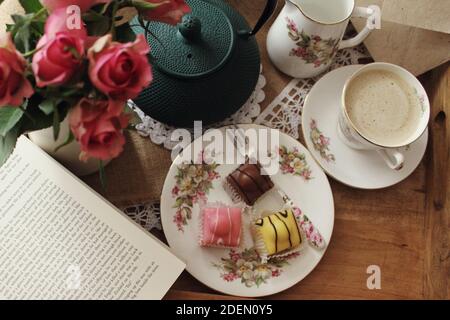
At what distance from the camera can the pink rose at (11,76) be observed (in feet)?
1.30

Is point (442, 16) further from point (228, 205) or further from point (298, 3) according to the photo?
point (228, 205)

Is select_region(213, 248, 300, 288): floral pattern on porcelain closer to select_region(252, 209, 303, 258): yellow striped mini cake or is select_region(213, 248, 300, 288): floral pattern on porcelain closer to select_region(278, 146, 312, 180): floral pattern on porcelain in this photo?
select_region(252, 209, 303, 258): yellow striped mini cake

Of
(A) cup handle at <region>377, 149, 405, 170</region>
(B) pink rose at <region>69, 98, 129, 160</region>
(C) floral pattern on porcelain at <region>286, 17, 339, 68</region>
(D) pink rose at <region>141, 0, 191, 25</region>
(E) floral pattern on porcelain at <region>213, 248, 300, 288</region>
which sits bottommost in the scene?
(E) floral pattern on porcelain at <region>213, 248, 300, 288</region>

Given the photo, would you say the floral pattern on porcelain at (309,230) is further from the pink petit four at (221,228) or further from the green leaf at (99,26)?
the green leaf at (99,26)

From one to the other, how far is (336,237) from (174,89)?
1.11ft

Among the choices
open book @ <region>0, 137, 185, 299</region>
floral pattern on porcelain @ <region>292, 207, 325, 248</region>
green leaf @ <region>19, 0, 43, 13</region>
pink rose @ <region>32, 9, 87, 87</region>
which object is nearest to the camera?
pink rose @ <region>32, 9, 87, 87</region>

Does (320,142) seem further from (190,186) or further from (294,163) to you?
(190,186)

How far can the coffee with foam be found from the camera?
75cm

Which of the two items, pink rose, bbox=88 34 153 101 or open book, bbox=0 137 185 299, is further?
open book, bbox=0 137 185 299

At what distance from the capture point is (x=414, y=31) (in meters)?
0.80

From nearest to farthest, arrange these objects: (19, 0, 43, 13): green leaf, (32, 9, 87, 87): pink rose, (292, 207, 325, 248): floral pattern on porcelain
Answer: (32, 9, 87, 87): pink rose
(19, 0, 43, 13): green leaf
(292, 207, 325, 248): floral pattern on porcelain

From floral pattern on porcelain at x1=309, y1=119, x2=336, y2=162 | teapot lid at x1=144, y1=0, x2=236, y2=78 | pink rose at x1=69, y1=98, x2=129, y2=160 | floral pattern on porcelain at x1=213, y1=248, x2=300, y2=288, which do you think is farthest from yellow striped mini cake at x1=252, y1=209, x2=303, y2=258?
pink rose at x1=69, y1=98, x2=129, y2=160

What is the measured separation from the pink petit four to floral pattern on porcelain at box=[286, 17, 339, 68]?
267mm

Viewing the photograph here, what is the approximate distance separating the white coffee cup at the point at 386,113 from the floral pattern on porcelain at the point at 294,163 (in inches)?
3.2
